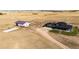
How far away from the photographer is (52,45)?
157 inches

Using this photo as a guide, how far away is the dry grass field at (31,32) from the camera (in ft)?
13.1

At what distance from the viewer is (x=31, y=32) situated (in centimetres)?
400

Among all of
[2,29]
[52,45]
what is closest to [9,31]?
[2,29]

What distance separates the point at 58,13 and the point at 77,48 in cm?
33

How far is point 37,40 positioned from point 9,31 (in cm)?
25

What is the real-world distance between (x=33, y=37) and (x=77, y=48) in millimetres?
380

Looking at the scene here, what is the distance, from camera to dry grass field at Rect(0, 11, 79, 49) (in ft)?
13.1

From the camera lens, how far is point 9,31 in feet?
13.1
